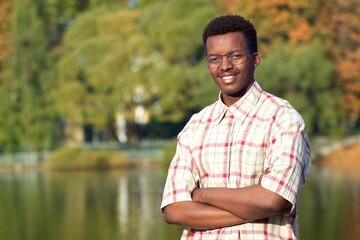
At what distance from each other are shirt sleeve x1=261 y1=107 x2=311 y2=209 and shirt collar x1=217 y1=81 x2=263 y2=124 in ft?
0.39

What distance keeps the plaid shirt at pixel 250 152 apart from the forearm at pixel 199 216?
0.07 ft

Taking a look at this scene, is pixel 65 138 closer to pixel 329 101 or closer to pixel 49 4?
pixel 49 4

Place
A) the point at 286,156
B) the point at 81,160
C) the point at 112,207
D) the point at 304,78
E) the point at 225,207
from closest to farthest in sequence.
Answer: the point at 286,156
the point at 225,207
the point at 112,207
the point at 304,78
the point at 81,160

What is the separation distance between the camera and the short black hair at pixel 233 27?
286 cm

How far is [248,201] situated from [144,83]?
34642mm

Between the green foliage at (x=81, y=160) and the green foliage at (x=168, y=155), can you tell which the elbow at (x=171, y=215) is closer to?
the green foliage at (x=168, y=155)

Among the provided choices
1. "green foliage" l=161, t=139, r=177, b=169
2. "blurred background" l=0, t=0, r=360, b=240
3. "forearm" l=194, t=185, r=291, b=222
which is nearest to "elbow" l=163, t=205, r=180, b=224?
"forearm" l=194, t=185, r=291, b=222

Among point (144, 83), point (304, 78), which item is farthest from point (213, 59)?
point (144, 83)

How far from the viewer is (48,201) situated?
81.9 feet

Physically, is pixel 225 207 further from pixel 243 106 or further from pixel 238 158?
pixel 243 106

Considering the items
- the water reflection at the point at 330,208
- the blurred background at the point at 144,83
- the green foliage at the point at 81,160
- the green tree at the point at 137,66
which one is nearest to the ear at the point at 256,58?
the water reflection at the point at 330,208

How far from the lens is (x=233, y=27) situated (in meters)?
2.86

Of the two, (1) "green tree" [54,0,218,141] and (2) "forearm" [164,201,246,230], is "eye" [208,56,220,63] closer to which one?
(2) "forearm" [164,201,246,230]

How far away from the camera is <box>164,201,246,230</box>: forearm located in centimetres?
288
